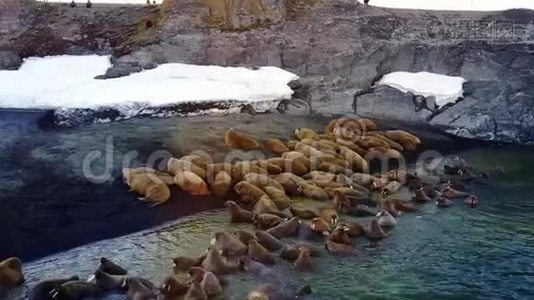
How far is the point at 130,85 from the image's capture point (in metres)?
20.6

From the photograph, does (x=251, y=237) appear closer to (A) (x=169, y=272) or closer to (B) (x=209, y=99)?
(A) (x=169, y=272)

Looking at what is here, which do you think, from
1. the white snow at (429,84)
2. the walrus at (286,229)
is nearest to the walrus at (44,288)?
the walrus at (286,229)

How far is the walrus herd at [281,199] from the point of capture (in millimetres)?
8836

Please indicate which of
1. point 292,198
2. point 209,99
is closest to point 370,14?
point 209,99

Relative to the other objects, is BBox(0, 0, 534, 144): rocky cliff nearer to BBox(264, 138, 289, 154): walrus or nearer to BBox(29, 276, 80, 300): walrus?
BBox(264, 138, 289, 154): walrus

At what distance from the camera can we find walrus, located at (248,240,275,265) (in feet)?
32.5

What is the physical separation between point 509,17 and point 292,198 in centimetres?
1666

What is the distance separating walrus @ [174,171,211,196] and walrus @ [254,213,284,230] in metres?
2.08

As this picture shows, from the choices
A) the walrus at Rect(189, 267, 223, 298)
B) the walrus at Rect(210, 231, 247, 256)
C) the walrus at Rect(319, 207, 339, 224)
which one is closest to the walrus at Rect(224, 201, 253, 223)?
the walrus at Rect(210, 231, 247, 256)

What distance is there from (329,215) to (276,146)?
4.50 m

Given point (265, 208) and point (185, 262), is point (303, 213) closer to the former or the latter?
point (265, 208)

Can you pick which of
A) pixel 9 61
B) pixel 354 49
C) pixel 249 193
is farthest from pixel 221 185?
pixel 9 61

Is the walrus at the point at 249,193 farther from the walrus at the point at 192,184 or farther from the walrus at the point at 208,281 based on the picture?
the walrus at the point at 208,281

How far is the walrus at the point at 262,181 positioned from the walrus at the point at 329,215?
1305mm
